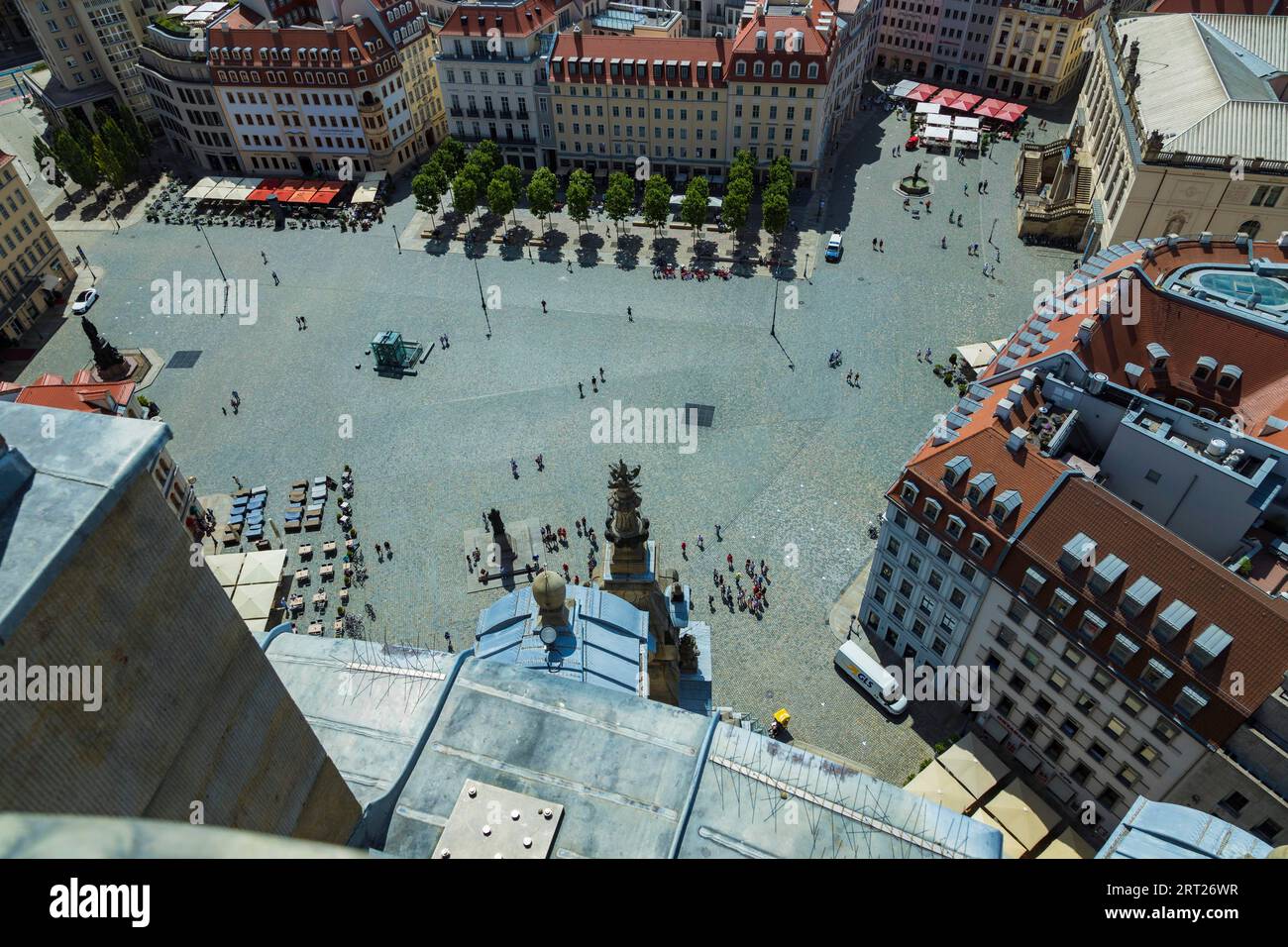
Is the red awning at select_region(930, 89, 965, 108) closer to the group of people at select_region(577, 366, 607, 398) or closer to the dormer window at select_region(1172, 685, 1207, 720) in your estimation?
the group of people at select_region(577, 366, 607, 398)

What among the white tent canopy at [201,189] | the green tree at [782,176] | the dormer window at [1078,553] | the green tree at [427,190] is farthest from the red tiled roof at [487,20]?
the dormer window at [1078,553]

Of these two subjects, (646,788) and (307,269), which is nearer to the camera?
(646,788)

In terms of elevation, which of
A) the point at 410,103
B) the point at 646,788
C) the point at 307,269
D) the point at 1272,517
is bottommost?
the point at 307,269

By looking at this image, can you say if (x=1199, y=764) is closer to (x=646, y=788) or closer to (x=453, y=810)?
(x=646, y=788)

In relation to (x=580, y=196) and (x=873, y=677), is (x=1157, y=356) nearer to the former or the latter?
(x=873, y=677)

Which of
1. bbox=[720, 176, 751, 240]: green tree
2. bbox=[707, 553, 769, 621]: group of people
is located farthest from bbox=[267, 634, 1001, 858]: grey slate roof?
bbox=[720, 176, 751, 240]: green tree

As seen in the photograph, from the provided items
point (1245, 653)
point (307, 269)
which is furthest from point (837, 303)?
point (307, 269)
